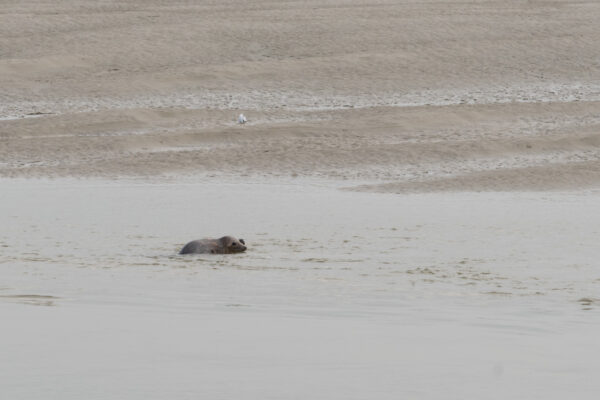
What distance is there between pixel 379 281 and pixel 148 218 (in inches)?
140

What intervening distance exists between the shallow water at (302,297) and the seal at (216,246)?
108mm

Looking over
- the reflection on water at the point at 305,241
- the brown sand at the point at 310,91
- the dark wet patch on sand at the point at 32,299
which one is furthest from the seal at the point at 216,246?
the brown sand at the point at 310,91

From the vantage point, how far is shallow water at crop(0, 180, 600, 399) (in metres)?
5.36

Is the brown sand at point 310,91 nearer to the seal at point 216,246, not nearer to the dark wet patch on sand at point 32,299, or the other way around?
the seal at point 216,246

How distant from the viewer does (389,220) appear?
35.1 ft

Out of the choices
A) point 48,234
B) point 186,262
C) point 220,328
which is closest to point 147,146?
point 48,234

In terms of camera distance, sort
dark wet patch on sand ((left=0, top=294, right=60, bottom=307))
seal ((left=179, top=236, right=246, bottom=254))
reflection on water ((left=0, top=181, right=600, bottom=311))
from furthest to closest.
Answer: seal ((left=179, top=236, right=246, bottom=254)) < reflection on water ((left=0, top=181, right=600, bottom=311)) < dark wet patch on sand ((left=0, top=294, right=60, bottom=307))

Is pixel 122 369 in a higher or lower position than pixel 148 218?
higher

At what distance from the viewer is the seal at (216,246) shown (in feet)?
29.2

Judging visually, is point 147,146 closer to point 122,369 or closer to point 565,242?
point 565,242

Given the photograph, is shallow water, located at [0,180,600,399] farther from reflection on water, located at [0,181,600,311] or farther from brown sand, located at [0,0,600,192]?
brown sand, located at [0,0,600,192]

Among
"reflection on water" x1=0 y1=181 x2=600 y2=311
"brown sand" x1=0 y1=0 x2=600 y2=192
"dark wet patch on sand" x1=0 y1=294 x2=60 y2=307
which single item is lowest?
"brown sand" x1=0 y1=0 x2=600 y2=192

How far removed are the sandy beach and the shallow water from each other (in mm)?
26

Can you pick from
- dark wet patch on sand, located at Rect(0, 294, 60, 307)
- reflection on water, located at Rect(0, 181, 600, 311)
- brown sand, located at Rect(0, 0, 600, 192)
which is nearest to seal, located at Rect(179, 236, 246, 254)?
reflection on water, located at Rect(0, 181, 600, 311)
